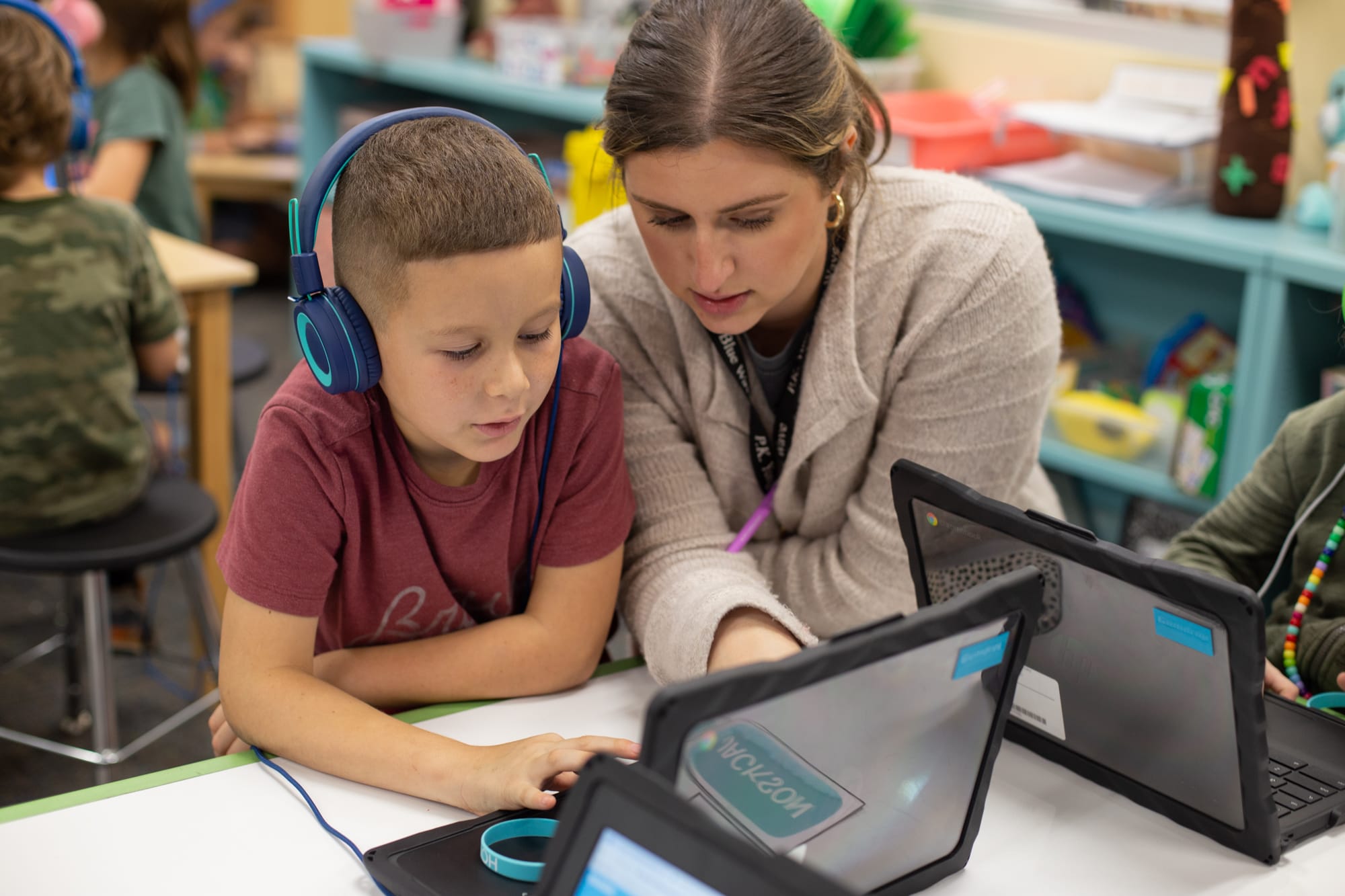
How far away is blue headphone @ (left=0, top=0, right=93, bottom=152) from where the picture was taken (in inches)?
69.2

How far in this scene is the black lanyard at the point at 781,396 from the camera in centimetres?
125

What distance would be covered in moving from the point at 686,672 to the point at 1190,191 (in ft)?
5.03

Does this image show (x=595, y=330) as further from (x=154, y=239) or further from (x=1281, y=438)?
(x=154, y=239)

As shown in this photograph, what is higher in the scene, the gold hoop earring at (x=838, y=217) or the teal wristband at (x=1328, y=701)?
the gold hoop earring at (x=838, y=217)

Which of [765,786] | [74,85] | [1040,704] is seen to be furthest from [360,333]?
[74,85]

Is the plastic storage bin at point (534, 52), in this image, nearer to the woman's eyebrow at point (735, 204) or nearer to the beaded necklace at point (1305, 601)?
the woman's eyebrow at point (735, 204)

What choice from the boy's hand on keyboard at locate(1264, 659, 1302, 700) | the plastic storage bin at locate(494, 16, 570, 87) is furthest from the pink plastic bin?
the boy's hand on keyboard at locate(1264, 659, 1302, 700)

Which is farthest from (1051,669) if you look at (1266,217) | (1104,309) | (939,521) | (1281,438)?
(1104,309)

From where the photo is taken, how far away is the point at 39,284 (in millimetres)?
1798

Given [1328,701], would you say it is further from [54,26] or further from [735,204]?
[54,26]

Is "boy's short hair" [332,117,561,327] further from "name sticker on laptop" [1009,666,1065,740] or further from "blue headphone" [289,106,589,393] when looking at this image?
"name sticker on laptop" [1009,666,1065,740]

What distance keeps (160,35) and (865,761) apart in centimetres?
251

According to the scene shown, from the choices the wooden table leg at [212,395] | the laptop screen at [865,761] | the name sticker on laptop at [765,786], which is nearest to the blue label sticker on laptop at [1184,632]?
the laptop screen at [865,761]

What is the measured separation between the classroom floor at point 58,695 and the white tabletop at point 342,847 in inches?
32.6
